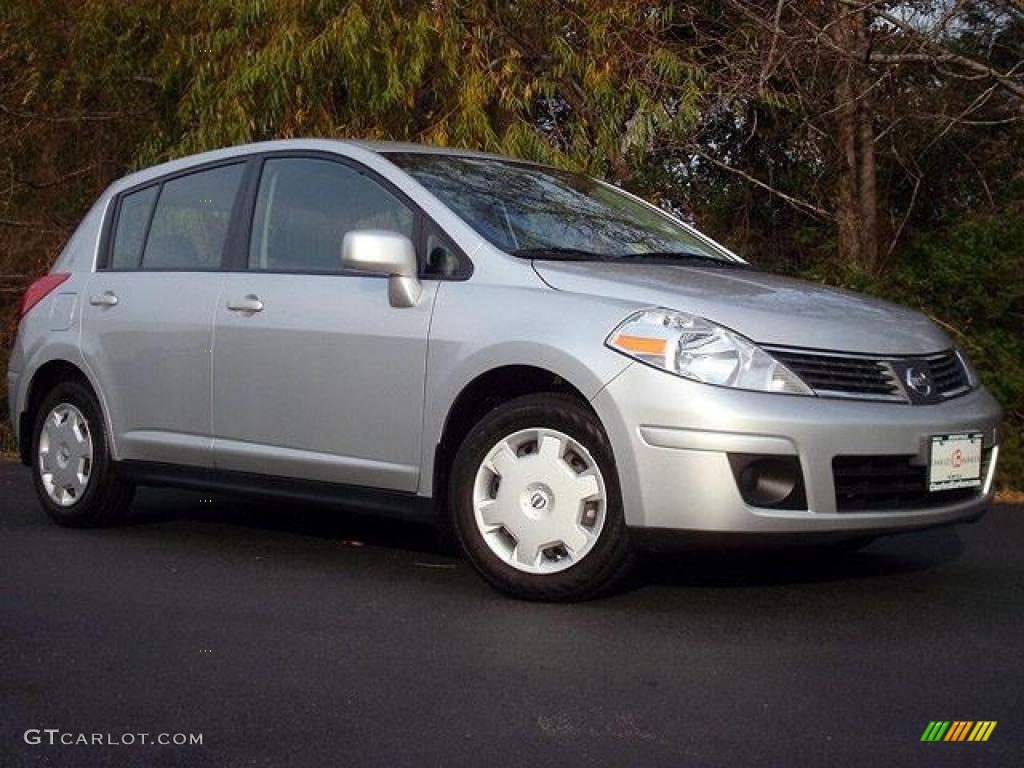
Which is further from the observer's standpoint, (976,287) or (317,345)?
(976,287)

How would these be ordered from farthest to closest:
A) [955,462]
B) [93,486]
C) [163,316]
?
1. [93,486]
2. [163,316]
3. [955,462]

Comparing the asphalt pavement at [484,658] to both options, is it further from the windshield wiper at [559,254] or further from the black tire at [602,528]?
the windshield wiper at [559,254]

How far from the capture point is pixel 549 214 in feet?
22.3

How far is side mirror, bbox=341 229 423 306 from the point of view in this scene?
6.18m

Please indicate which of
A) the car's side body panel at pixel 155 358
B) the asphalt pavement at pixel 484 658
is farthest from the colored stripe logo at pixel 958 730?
the car's side body panel at pixel 155 358

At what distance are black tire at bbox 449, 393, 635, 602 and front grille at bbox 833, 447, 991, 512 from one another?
732 mm

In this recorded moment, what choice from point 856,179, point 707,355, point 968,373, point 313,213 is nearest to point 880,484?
point 707,355

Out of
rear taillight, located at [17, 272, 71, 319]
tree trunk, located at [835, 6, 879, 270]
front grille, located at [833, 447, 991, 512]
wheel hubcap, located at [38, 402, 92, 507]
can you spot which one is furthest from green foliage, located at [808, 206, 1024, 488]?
wheel hubcap, located at [38, 402, 92, 507]

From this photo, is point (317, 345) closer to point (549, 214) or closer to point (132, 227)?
point (549, 214)

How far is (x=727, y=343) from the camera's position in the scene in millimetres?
5625

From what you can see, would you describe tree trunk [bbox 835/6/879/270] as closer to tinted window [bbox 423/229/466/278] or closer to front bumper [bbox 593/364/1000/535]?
tinted window [bbox 423/229/466/278]

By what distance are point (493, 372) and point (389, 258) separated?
57 cm

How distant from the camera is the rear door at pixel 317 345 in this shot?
635 cm

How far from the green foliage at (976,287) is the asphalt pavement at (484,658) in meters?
3.92
